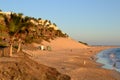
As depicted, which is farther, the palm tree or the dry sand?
the dry sand

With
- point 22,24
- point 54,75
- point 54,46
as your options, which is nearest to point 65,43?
point 54,46

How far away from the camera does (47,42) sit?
341 ft

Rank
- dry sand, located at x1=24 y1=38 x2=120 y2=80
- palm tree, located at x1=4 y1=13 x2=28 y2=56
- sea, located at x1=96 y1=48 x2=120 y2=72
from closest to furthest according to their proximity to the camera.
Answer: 1. palm tree, located at x1=4 y1=13 x2=28 y2=56
2. dry sand, located at x1=24 y1=38 x2=120 y2=80
3. sea, located at x1=96 y1=48 x2=120 y2=72

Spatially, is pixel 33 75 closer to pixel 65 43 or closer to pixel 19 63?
pixel 19 63

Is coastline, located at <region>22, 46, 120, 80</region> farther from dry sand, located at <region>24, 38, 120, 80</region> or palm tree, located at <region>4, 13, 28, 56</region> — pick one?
palm tree, located at <region>4, 13, 28, 56</region>

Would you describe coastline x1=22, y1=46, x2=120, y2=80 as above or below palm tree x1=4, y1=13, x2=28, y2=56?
below

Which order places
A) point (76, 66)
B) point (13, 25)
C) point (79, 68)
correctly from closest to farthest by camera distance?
point (13, 25)
point (79, 68)
point (76, 66)

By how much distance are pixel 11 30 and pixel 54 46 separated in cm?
7671

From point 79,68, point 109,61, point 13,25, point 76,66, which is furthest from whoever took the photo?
point 109,61

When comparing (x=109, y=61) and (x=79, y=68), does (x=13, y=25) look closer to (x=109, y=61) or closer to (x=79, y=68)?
(x=79, y=68)

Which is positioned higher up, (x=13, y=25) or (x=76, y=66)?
(x=13, y=25)

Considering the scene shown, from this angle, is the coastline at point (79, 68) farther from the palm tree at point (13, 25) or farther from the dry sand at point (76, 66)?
the palm tree at point (13, 25)

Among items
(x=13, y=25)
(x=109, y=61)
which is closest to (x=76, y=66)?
(x=13, y=25)

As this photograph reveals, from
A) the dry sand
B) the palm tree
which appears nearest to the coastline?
the dry sand
